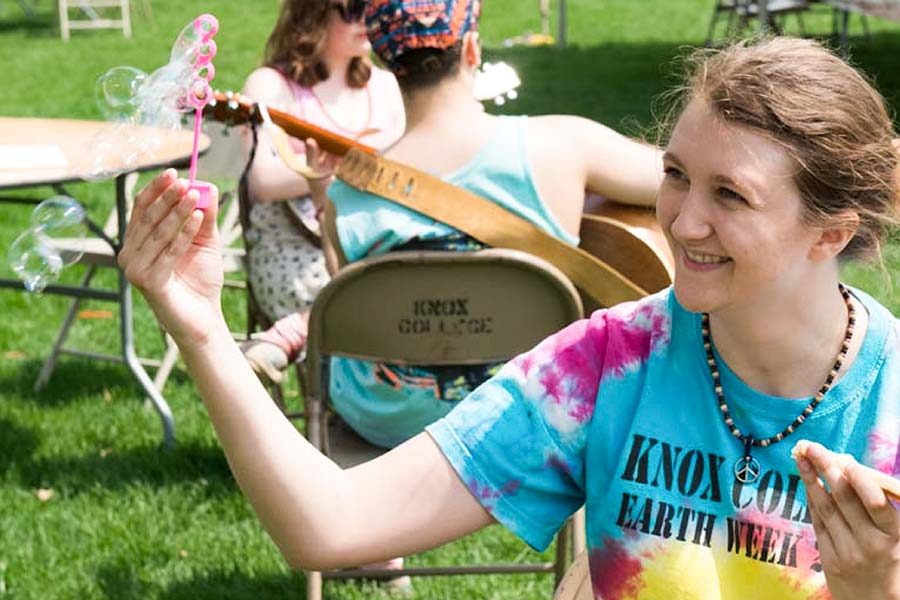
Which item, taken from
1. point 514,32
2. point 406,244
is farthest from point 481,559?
point 514,32

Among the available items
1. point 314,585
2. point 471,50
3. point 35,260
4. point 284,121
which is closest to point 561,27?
point 284,121

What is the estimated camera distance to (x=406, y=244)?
296 cm

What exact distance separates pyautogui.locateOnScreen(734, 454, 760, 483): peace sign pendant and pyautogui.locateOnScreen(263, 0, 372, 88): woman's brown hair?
274cm

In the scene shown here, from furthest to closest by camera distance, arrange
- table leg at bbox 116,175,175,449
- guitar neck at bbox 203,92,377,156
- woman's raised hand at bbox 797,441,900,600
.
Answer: table leg at bbox 116,175,175,449, guitar neck at bbox 203,92,377,156, woman's raised hand at bbox 797,441,900,600

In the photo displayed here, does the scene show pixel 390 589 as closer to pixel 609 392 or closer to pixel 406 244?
pixel 406 244

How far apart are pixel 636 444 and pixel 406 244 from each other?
1298 millimetres

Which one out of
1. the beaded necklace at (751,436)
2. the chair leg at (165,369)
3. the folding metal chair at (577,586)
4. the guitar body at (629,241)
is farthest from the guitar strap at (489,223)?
the chair leg at (165,369)

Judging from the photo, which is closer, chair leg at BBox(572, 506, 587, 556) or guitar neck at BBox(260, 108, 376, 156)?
chair leg at BBox(572, 506, 587, 556)

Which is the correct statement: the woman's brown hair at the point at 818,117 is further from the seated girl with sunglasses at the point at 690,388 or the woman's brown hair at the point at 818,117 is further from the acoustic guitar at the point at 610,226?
the acoustic guitar at the point at 610,226

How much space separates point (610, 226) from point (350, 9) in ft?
4.84

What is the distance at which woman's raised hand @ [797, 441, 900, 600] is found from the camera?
53.8 inches

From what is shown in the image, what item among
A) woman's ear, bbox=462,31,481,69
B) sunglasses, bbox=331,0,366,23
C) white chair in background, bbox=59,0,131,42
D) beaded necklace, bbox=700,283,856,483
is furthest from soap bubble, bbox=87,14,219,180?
white chair in background, bbox=59,0,131,42

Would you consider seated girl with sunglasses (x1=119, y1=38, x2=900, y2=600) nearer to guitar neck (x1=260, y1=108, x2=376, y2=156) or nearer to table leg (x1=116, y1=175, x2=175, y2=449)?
guitar neck (x1=260, y1=108, x2=376, y2=156)

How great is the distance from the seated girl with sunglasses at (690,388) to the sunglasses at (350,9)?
2429mm
